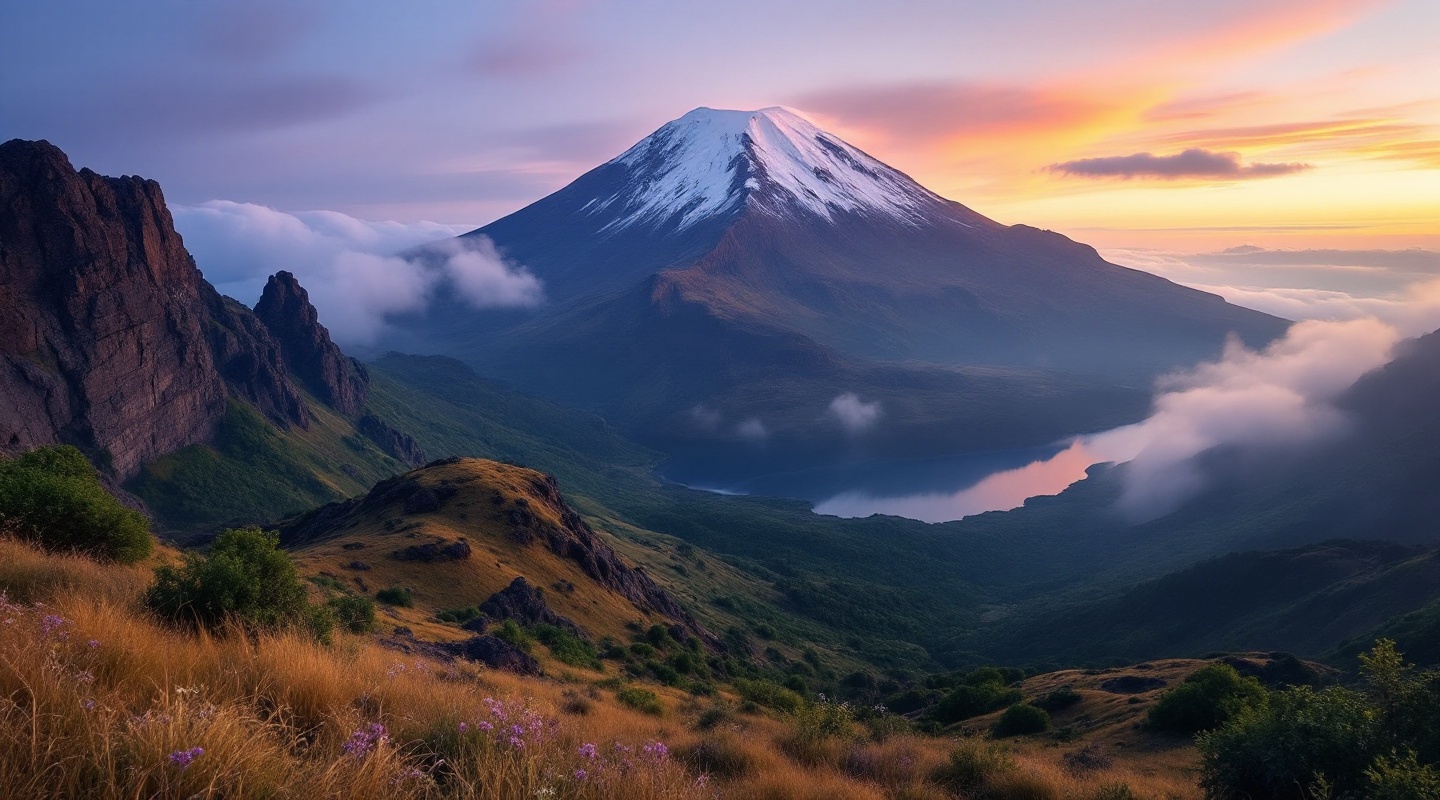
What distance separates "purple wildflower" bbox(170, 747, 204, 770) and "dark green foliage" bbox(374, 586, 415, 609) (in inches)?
1059

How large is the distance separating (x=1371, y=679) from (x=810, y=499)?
192 meters

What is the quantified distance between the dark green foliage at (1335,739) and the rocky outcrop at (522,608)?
25.8 meters

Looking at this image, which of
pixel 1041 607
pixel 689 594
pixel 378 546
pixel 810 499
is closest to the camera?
pixel 378 546

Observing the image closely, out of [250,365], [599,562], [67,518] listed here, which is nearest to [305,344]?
[250,365]

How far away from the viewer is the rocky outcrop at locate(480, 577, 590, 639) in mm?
31172

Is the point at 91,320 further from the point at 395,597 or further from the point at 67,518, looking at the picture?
the point at 67,518

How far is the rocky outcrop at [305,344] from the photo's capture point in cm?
12369

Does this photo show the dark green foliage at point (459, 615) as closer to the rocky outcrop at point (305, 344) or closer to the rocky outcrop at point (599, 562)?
the rocky outcrop at point (599, 562)

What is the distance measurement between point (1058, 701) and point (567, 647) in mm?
17070

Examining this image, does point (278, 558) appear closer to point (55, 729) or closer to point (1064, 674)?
point (55, 729)

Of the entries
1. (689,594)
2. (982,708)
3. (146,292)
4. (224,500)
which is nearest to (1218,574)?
(689,594)

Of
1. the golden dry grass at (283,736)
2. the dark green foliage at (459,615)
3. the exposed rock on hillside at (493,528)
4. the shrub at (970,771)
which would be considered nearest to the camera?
the golden dry grass at (283,736)

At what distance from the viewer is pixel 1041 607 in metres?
95.8

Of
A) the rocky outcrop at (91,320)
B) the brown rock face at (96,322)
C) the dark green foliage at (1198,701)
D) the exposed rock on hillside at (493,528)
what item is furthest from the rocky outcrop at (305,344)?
the dark green foliage at (1198,701)
